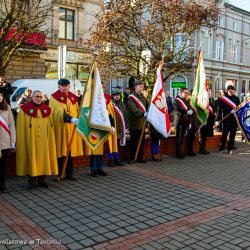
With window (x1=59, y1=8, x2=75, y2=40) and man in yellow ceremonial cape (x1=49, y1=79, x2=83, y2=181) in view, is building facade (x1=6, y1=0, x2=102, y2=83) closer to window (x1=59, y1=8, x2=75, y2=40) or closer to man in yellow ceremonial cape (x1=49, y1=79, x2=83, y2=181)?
window (x1=59, y1=8, x2=75, y2=40)

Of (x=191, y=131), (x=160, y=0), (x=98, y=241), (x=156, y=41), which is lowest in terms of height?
(x=98, y=241)

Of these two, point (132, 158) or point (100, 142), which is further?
point (132, 158)

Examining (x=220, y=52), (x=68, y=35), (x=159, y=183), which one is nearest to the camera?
(x=159, y=183)

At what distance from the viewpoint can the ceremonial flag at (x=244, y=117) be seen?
10.9 metres

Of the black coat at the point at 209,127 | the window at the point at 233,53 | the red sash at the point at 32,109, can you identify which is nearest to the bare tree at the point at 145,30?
the black coat at the point at 209,127

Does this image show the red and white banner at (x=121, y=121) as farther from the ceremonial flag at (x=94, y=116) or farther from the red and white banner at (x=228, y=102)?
the red and white banner at (x=228, y=102)

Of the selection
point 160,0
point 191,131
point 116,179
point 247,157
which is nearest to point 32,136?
point 116,179

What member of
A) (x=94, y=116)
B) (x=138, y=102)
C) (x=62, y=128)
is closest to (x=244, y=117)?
(x=138, y=102)

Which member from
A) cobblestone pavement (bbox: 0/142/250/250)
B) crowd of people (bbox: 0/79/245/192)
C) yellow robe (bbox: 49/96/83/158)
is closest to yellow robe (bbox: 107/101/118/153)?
crowd of people (bbox: 0/79/245/192)

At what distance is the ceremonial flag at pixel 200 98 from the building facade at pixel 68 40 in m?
17.1

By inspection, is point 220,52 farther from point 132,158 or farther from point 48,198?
point 48,198

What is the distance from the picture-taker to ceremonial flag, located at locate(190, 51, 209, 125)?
1042cm

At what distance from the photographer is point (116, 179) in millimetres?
7492

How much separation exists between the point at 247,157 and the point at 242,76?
3968cm
